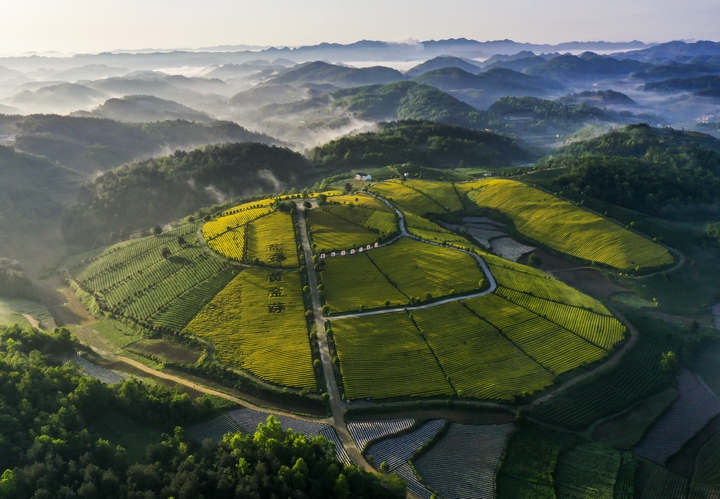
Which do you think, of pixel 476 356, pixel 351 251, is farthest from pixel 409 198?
pixel 476 356

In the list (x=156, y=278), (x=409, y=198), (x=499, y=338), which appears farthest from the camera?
(x=409, y=198)

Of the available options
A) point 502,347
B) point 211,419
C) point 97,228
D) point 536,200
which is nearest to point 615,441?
point 502,347

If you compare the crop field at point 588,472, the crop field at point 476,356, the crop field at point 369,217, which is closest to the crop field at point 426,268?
the crop field at point 476,356

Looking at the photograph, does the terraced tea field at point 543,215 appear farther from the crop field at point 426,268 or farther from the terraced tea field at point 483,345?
the terraced tea field at point 483,345

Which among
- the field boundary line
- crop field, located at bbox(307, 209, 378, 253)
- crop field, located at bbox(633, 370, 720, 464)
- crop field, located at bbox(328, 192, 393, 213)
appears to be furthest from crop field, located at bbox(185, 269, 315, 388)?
crop field, located at bbox(633, 370, 720, 464)

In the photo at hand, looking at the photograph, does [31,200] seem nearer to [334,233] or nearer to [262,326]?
[334,233]

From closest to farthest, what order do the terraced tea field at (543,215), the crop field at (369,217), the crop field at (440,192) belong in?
the crop field at (369,217)
the terraced tea field at (543,215)
the crop field at (440,192)
